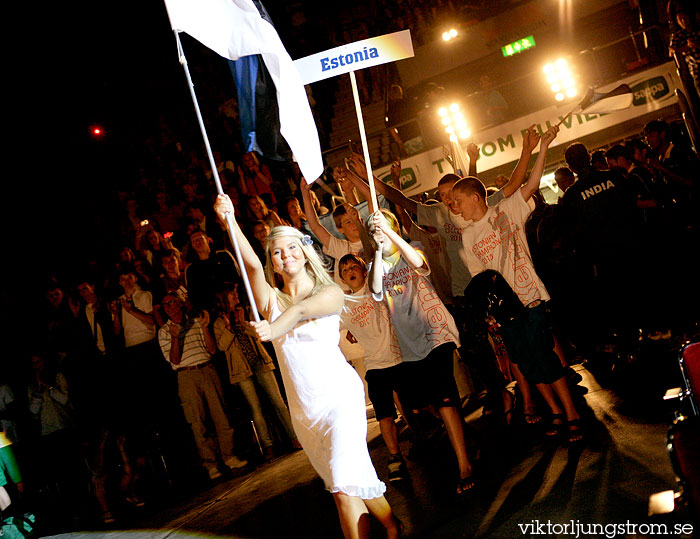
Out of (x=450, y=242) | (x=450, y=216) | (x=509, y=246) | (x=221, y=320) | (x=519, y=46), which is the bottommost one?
(x=509, y=246)

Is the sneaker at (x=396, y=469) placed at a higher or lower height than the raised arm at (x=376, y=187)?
lower

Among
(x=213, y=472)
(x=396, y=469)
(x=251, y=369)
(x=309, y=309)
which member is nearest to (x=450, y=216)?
(x=396, y=469)

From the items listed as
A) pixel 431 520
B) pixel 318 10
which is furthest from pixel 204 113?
pixel 431 520

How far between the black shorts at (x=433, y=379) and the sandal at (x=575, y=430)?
101cm

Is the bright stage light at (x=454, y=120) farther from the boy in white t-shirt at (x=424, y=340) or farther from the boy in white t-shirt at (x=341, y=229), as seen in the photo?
the boy in white t-shirt at (x=424, y=340)

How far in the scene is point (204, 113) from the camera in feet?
48.6

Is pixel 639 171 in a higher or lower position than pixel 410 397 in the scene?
higher

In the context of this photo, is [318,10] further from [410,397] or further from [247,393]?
[410,397]

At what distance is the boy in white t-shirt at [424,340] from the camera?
4965 mm

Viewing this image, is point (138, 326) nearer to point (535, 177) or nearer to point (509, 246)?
point (509, 246)

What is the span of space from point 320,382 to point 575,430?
108 inches

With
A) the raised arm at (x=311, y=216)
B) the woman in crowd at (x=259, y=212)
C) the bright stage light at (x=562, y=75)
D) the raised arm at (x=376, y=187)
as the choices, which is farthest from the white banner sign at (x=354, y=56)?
the bright stage light at (x=562, y=75)

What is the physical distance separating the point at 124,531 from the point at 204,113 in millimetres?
10721

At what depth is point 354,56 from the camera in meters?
4.46
